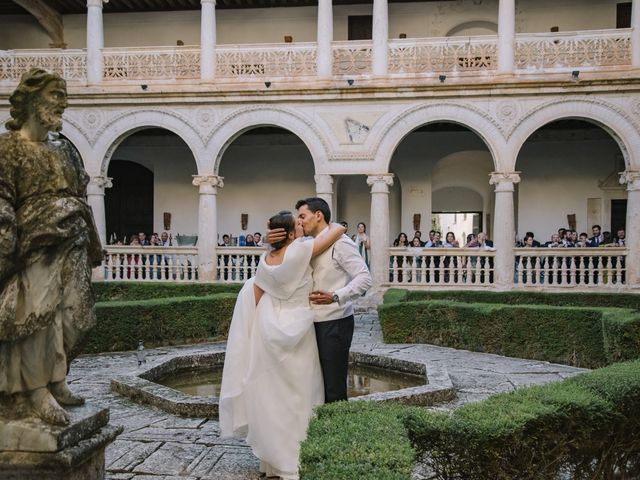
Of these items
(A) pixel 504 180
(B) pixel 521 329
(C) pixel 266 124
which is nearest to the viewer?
(B) pixel 521 329

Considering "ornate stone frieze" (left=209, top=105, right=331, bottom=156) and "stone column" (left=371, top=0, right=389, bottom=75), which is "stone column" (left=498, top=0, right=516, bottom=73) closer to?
"stone column" (left=371, top=0, right=389, bottom=75)

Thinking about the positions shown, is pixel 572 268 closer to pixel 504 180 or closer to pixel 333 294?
pixel 504 180

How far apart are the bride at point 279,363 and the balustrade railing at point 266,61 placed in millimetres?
12220

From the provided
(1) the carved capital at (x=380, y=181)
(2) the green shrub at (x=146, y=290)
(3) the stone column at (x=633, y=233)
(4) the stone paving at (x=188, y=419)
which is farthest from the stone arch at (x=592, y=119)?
(2) the green shrub at (x=146, y=290)

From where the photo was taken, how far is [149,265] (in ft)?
51.5

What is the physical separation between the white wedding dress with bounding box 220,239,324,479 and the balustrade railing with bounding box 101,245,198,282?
12.0 meters

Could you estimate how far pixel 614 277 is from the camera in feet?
47.9

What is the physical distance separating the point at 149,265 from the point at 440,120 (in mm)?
8604

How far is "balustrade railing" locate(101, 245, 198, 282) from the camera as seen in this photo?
1562 cm

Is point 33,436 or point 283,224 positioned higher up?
point 283,224

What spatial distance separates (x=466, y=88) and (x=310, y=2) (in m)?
6.61

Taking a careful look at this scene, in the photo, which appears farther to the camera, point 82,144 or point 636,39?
point 82,144

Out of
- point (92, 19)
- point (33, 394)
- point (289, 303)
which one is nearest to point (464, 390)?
point (289, 303)

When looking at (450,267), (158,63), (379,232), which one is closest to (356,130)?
(379,232)
